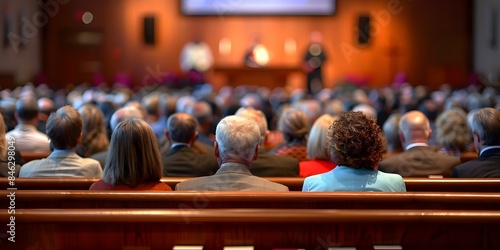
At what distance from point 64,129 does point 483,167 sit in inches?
90.8

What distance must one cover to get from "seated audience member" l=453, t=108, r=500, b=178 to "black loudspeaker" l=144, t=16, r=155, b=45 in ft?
43.4

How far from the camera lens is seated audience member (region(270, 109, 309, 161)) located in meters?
4.75

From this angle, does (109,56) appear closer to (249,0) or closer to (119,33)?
(119,33)

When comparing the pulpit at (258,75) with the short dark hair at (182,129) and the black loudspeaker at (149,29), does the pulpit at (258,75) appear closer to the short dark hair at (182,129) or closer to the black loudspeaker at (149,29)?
the black loudspeaker at (149,29)

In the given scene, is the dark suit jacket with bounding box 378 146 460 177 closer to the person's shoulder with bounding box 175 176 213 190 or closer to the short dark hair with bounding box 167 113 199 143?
the short dark hair with bounding box 167 113 199 143

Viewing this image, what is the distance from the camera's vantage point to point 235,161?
315cm

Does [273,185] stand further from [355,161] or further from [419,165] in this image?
[419,165]

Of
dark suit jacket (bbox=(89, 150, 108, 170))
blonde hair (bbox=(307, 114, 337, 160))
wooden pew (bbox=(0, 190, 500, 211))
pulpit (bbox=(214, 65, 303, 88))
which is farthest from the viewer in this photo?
pulpit (bbox=(214, 65, 303, 88))

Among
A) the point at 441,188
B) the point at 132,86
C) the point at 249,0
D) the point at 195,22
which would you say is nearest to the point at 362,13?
the point at 249,0

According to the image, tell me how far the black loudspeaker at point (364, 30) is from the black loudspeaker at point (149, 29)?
4928 millimetres

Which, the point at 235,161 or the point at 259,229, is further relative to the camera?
the point at 235,161

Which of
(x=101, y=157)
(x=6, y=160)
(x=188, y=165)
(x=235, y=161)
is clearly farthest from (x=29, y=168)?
(x=235, y=161)

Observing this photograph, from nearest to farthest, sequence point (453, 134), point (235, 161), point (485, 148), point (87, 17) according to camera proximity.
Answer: point (235, 161) < point (485, 148) < point (453, 134) < point (87, 17)

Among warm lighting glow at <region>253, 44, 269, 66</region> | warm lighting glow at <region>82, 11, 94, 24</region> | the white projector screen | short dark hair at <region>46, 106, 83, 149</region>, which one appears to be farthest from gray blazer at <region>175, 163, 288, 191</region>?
warm lighting glow at <region>82, 11, 94, 24</region>
